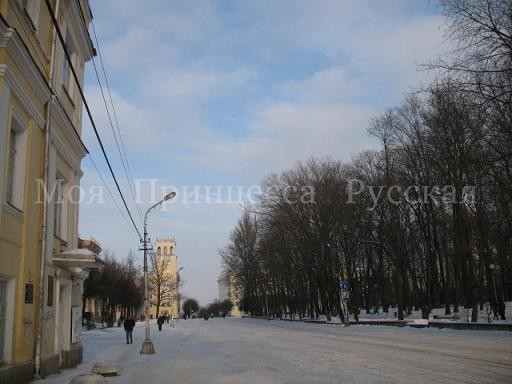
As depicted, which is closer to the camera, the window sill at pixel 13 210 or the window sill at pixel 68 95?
the window sill at pixel 13 210

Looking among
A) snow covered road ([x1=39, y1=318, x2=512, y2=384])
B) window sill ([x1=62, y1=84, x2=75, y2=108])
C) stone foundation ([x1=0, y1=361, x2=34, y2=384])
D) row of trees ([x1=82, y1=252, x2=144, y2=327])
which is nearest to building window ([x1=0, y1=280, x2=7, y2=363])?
stone foundation ([x1=0, y1=361, x2=34, y2=384])

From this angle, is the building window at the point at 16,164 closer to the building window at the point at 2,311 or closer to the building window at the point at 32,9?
the building window at the point at 2,311

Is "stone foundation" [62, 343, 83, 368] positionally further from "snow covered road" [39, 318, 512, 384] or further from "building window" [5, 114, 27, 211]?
"building window" [5, 114, 27, 211]

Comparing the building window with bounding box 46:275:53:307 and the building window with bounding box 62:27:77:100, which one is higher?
the building window with bounding box 62:27:77:100

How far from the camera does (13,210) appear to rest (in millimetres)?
12852

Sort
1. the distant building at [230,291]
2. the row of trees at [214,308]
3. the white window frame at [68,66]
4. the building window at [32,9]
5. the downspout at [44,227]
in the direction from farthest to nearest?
the row of trees at [214,308], the distant building at [230,291], the white window frame at [68,66], the building window at [32,9], the downspout at [44,227]

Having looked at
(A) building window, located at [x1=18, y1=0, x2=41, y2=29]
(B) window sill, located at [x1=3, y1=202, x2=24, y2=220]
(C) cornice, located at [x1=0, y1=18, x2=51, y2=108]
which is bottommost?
(B) window sill, located at [x1=3, y1=202, x2=24, y2=220]

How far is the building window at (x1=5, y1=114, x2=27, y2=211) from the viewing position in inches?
527

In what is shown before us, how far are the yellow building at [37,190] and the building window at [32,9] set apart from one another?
0.09 feet

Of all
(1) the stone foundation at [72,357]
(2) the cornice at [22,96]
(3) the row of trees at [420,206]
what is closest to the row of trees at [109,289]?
(3) the row of trees at [420,206]

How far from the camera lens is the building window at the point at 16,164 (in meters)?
13.4

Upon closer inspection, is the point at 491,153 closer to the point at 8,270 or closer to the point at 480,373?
the point at 480,373

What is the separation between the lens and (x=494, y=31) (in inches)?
736

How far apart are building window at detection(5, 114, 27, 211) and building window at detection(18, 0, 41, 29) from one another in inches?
107
